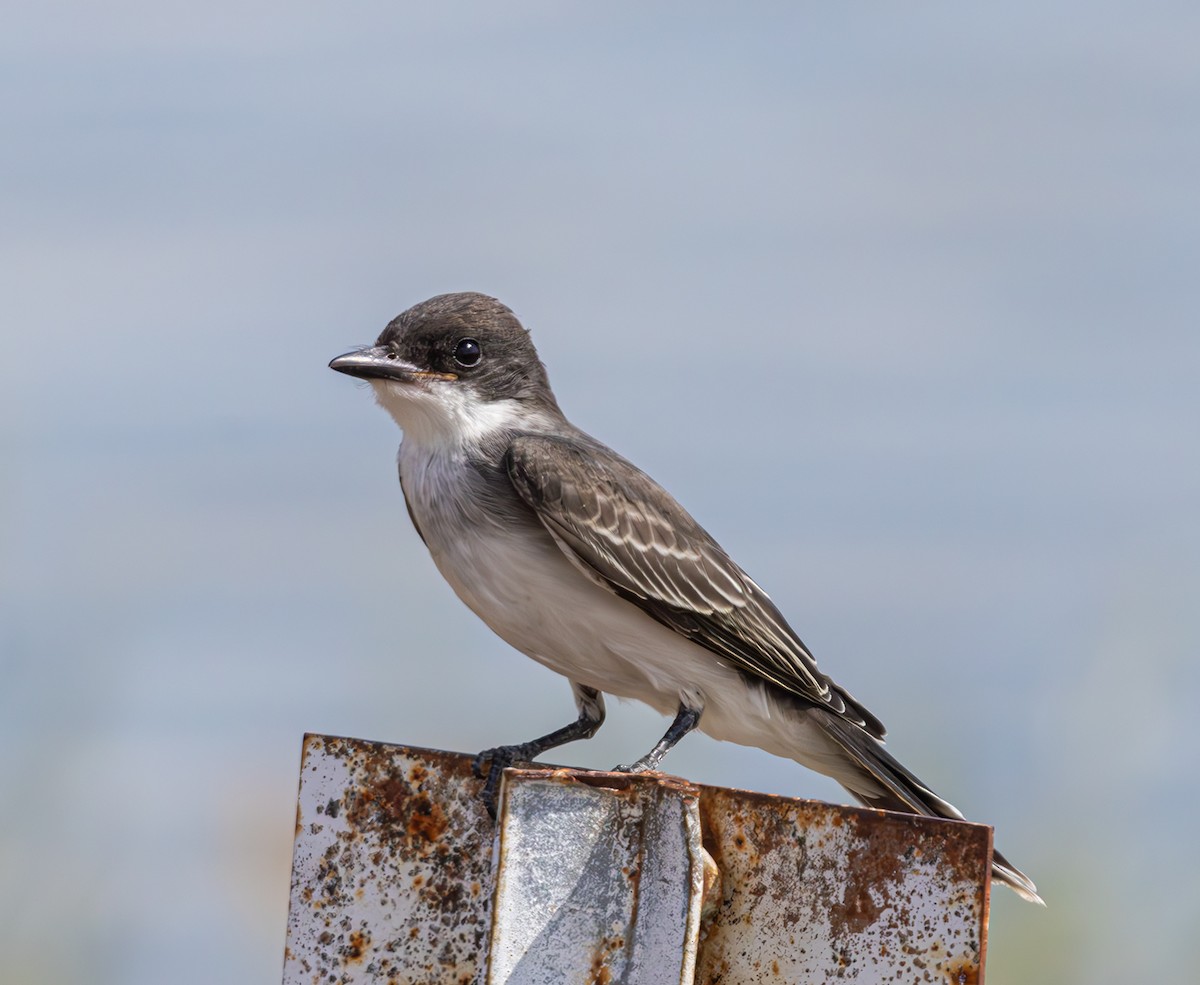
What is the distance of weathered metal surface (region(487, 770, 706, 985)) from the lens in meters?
3.41

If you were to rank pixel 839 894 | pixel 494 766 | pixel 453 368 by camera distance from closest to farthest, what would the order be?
pixel 839 894 → pixel 494 766 → pixel 453 368

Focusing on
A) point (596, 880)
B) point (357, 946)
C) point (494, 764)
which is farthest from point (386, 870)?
point (494, 764)

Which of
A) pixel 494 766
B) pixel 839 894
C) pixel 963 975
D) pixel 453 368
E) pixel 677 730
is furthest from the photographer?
pixel 453 368

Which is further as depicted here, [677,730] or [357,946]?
[677,730]

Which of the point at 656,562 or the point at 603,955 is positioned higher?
the point at 656,562

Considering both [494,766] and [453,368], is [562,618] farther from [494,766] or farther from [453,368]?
[494,766]

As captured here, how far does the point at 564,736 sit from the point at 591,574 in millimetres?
709

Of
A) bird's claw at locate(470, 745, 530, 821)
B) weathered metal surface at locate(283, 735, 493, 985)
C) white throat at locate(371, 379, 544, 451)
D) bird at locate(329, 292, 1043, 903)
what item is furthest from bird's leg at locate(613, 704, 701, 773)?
weathered metal surface at locate(283, 735, 493, 985)

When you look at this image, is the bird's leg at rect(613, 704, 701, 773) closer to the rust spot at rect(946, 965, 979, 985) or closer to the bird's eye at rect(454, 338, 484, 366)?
the bird's eye at rect(454, 338, 484, 366)

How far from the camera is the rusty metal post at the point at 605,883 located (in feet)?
11.0

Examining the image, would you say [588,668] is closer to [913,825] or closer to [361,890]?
[361,890]

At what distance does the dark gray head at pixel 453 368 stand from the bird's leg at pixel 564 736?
1.26 meters

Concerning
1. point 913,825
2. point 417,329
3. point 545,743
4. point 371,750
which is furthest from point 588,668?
point 913,825

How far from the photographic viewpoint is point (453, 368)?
7.34m
